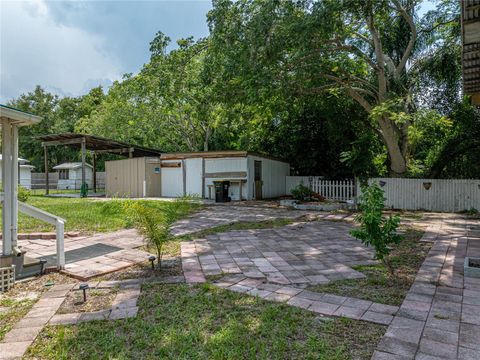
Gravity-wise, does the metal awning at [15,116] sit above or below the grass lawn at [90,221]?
above

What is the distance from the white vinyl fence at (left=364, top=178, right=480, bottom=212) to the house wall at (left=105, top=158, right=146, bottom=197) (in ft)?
34.3

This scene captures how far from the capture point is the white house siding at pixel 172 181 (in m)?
14.9

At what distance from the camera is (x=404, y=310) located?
2.64 metres

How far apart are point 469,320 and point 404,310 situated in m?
0.45

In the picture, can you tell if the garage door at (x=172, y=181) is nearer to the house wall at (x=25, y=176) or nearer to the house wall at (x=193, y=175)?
the house wall at (x=193, y=175)

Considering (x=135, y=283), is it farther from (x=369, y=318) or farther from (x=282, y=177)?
(x=282, y=177)

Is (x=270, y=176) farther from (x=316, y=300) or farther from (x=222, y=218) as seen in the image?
(x=316, y=300)

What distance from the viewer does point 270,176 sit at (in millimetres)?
14883

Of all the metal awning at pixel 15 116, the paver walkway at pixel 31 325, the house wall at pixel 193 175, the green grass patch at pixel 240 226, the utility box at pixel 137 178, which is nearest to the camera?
the paver walkway at pixel 31 325

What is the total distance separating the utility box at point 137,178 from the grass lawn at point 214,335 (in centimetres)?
1304

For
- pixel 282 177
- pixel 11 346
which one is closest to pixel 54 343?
pixel 11 346

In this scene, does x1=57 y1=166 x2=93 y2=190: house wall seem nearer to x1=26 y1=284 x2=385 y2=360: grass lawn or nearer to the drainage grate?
the drainage grate

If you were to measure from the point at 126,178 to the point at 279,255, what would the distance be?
13.4 meters

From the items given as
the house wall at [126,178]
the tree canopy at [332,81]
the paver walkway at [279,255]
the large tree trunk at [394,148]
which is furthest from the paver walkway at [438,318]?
the house wall at [126,178]
